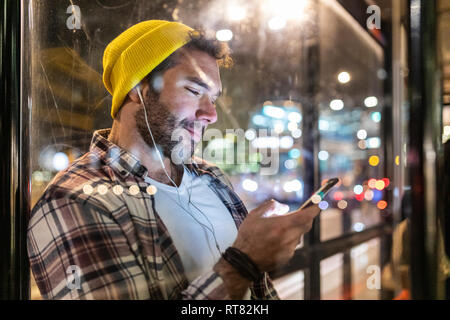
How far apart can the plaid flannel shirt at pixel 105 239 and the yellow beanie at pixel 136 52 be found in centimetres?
→ 19

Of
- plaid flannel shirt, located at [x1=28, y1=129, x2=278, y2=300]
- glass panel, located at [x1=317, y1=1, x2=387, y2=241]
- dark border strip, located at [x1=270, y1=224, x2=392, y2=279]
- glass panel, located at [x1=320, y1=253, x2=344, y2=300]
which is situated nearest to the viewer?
plaid flannel shirt, located at [x1=28, y1=129, x2=278, y2=300]

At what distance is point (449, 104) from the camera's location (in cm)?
107

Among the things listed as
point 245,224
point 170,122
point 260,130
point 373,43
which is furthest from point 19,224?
point 373,43

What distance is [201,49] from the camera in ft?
3.64

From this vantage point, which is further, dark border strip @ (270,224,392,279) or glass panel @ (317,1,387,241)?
dark border strip @ (270,224,392,279)

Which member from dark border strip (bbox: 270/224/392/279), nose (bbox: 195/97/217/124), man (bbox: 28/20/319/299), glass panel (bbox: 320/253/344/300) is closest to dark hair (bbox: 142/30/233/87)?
man (bbox: 28/20/319/299)

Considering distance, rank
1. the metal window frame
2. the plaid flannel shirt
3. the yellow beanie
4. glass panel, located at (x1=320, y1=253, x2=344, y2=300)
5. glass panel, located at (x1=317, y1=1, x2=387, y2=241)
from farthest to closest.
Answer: glass panel, located at (x1=320, y1=253, x2=344, y2=300) < glass panel, located at (x1=317, y1=1, x2=387, y2=241) < the metal window frame < the yellow beanie < the plaid flannel shirt

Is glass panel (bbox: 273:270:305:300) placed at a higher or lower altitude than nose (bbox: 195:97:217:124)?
lower

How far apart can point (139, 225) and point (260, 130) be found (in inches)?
21.7

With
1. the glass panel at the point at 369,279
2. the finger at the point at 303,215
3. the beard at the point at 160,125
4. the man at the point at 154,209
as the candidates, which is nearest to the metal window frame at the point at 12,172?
the man at the point at 154,209

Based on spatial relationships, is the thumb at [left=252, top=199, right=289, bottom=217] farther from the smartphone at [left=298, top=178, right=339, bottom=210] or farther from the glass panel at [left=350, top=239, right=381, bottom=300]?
the glass panel at [left=350, top=239, right=381, bottom=300]

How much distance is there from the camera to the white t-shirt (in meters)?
1.04

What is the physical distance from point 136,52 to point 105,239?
574 millimetres

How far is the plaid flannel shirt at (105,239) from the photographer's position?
0.95 m
